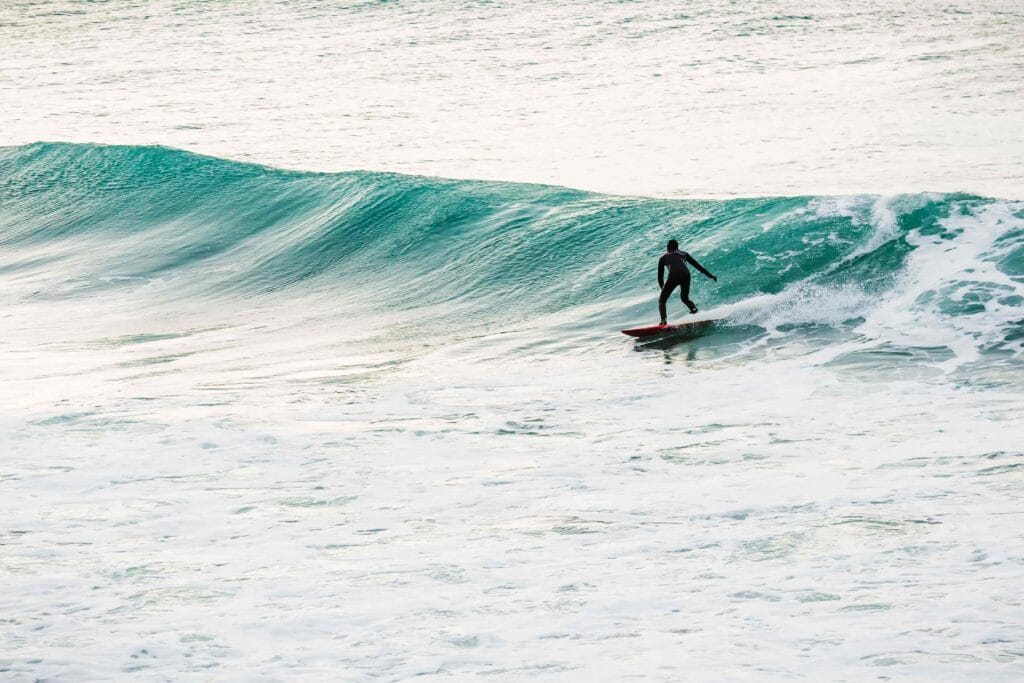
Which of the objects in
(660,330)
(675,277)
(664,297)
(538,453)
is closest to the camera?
(538,453)

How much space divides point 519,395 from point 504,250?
6.23 m

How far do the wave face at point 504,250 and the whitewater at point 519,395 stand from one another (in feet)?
0.23

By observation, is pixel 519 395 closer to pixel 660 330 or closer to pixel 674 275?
pixel 660 330

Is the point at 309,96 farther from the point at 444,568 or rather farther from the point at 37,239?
the point at 444,568

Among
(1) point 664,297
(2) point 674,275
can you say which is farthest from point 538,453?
(2) point 674,275

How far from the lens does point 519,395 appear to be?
10328 mm

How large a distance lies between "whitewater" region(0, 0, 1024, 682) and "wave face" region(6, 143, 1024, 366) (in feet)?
0.23

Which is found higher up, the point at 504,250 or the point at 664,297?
the point at 504,250

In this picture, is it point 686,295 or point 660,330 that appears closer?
point 660,330

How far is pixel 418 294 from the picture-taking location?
15.4m

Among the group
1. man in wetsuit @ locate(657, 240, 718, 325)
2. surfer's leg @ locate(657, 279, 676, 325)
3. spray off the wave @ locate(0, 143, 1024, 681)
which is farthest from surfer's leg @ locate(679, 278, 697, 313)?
spray off the wave @ locate(0, 143, 1024, 681)

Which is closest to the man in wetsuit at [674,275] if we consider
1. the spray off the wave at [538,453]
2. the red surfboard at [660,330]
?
the red surfboard at [660,330]

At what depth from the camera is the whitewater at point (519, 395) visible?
19.7 ft

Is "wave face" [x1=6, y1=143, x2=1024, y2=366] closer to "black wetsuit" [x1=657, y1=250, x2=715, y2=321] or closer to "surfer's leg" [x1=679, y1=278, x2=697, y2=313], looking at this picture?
"surfer's leg" [x1=679, y1=278, x2=697, y2=313]
